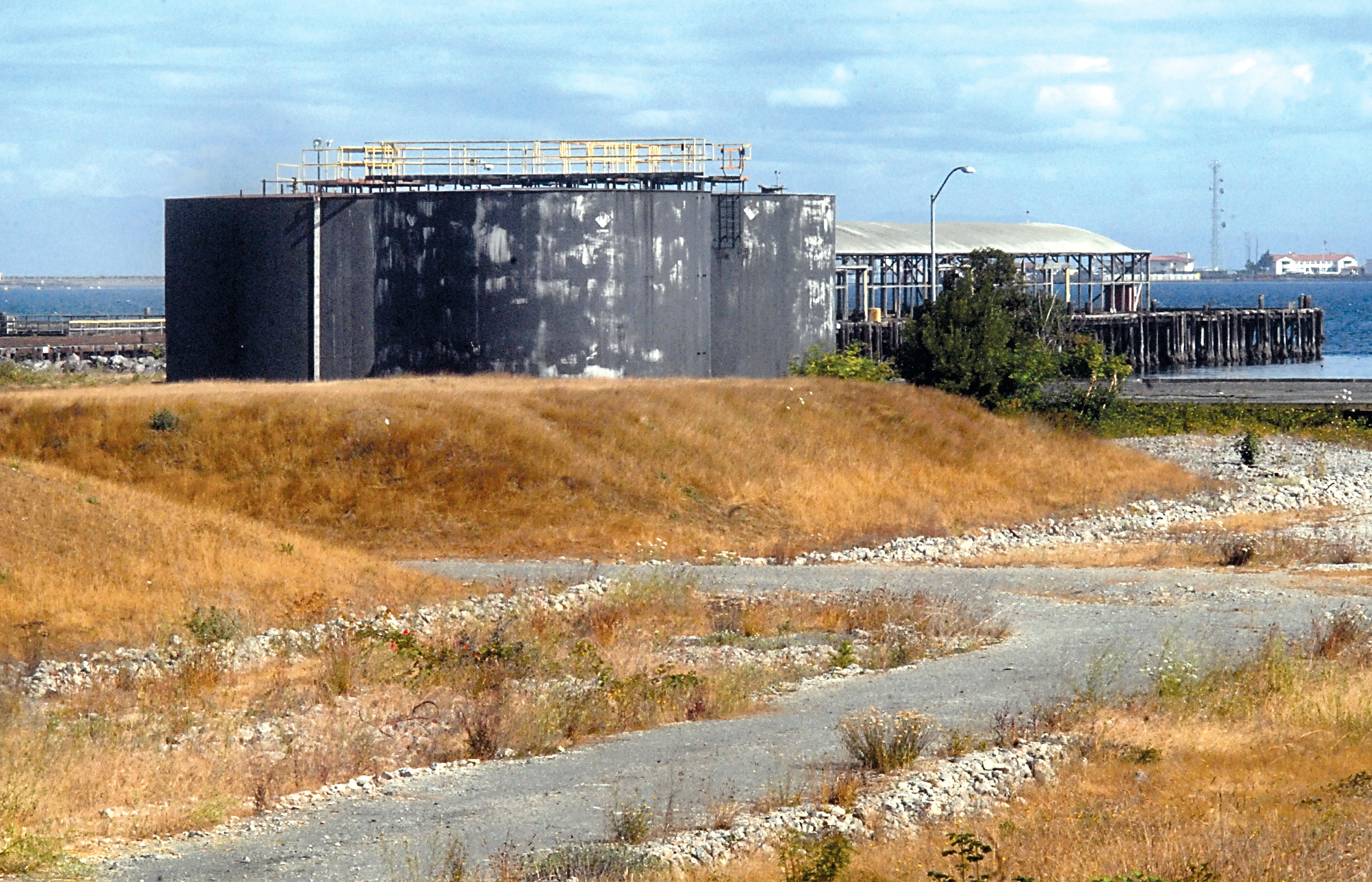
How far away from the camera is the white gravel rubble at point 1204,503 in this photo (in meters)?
30.3

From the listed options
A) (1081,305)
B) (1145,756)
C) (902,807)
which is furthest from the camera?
(1081,305)

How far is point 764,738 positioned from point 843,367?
109 ft

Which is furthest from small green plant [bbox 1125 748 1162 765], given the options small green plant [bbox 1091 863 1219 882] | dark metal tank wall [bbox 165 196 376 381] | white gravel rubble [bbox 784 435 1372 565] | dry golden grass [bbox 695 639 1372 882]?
dark metal tank wall [bbox 165 196 376 381]

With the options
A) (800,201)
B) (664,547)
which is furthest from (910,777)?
(800,201)

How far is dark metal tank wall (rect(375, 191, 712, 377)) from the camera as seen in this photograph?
43.1 m

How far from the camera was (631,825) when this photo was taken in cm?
1120

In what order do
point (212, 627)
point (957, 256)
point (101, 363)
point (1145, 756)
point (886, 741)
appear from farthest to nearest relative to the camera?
point (957, 256) < point (101, 363) < point (212, 627) < point (886, 741) < point (1145, 756)

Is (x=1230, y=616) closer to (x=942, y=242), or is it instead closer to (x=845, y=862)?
(x=845, y=862)

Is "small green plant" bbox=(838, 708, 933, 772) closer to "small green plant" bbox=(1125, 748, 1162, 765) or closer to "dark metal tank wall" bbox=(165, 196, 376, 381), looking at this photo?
"small green plant" bbox=(1125, 748, 1162, 765)

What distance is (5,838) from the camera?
10500mm

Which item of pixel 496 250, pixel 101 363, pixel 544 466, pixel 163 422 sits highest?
pixel 496 250

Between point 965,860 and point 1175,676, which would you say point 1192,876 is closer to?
point 965,860

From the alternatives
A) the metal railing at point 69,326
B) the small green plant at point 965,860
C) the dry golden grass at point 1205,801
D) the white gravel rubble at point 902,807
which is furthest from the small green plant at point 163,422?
the metal railing at point 69,326

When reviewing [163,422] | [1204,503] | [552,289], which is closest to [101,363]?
[552,289]
